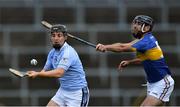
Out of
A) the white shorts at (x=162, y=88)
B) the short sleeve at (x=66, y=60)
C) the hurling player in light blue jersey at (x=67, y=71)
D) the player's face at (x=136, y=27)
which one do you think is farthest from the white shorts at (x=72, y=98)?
the player's face at (x=136, y=27)

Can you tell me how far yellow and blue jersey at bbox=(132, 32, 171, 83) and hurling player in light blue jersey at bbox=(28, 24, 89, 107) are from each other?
0.76 meters

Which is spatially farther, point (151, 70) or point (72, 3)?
point (72, 3)

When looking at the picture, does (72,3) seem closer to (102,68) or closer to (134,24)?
(102,68)

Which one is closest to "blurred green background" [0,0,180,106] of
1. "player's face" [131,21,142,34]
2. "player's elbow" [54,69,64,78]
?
"player's face" [131,21,142,34]

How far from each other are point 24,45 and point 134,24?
7.84 metres

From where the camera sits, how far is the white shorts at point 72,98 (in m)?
10.6

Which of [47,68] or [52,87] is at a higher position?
[47,68]

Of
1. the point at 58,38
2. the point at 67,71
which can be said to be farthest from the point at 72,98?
the point at 58,38

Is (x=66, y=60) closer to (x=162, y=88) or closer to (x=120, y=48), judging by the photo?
(x=120, y=48)

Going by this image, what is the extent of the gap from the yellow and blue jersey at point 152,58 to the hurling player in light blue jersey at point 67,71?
29.9 inches

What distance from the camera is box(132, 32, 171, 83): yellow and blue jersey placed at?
34.4 feet

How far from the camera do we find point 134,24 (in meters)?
10.6

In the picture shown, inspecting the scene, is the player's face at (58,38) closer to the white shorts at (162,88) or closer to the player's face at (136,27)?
the player's face at (136,27)

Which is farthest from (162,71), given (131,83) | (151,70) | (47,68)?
(131,83)
